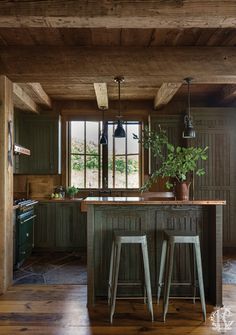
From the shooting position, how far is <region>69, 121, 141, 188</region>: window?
19.5 ft

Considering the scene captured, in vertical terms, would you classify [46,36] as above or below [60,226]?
above

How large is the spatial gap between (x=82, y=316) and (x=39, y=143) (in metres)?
3.52

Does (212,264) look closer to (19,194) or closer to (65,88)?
(65,88)

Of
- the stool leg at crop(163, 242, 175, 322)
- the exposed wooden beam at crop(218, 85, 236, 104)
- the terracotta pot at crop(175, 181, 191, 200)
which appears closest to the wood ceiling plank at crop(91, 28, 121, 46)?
the terracotta pot at crop(175, 181, 191, 200)

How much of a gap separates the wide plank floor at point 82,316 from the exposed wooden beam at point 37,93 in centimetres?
283

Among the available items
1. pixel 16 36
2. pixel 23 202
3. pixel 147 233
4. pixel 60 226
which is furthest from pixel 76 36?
pixel 60 226

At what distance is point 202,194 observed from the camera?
5309mm

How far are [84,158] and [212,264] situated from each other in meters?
3.47

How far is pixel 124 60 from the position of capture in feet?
11.0

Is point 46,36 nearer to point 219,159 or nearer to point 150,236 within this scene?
point 150,236

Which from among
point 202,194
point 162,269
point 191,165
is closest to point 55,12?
point 191,165

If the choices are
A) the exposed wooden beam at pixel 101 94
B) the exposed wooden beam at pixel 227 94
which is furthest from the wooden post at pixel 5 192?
the exposed wooden beam at pixel 227 94

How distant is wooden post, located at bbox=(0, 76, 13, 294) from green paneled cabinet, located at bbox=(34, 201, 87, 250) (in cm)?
167

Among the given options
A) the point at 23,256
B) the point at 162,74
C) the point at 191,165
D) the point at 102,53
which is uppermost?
the point at 102,53
